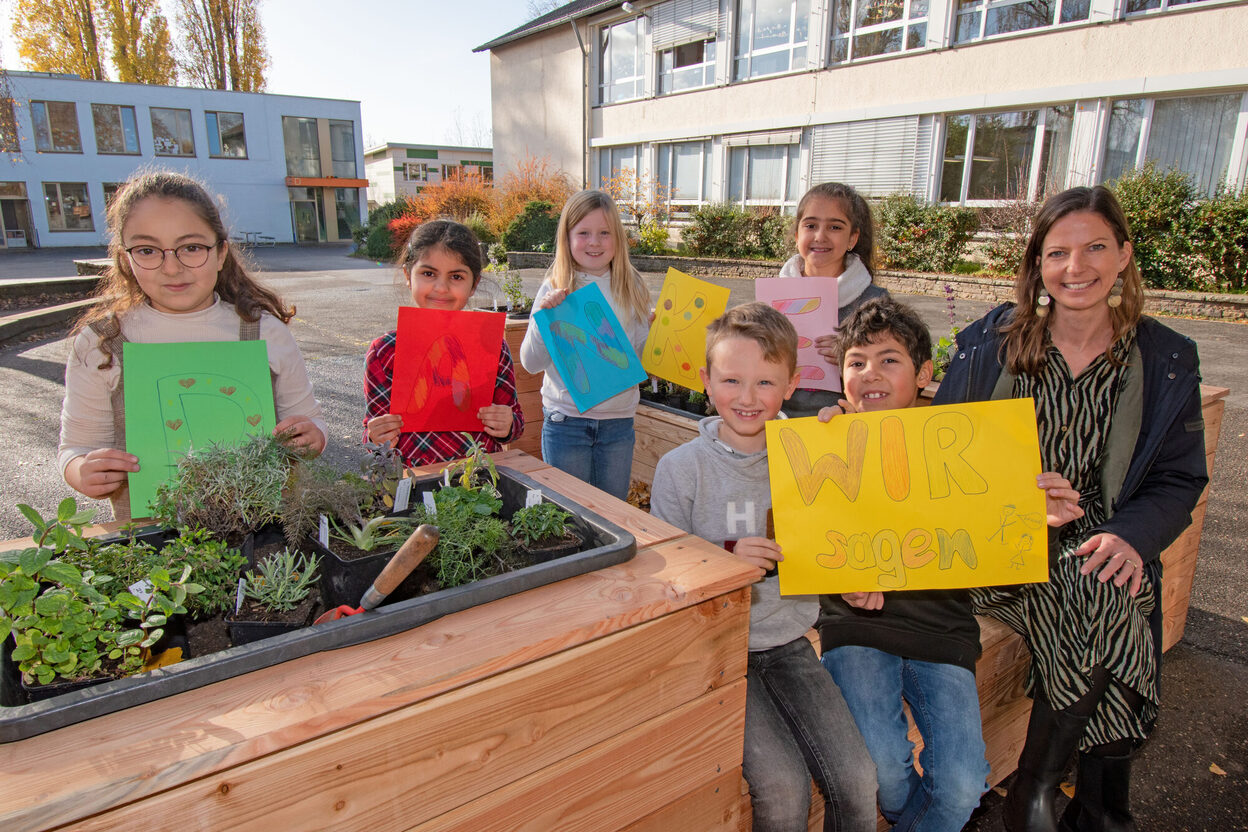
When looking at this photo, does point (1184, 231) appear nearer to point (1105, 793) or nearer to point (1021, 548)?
point (1105, 793)

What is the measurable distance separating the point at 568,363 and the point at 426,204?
19531 mm

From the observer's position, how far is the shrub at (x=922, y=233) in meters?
12.7

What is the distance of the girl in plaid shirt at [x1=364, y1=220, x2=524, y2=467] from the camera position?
2.35 m

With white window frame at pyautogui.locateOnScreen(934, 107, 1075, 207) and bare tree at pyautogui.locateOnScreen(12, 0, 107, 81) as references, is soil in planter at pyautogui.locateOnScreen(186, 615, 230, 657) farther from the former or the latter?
bare tree at pyautogui.locateOnScreen(12, 0, 107, 81)

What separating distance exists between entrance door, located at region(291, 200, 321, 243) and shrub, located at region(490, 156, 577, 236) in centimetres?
1677

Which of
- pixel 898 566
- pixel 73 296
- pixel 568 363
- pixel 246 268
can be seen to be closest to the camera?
pixel 898 566

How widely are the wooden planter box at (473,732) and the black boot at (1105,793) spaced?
1161 millimetres

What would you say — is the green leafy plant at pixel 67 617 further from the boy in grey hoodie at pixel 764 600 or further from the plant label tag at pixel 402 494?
the boy in grey hoodie at pixel 764 600

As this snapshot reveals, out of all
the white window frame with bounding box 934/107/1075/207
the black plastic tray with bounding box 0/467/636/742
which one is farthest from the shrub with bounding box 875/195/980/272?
the black plastic tray with bounding box 0/467/636/742

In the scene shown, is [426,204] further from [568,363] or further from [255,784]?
[255,784]

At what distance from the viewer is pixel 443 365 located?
205 cm

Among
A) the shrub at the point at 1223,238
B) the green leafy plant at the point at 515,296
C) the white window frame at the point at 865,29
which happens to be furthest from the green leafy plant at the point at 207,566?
the white window frame at the point at 865,29

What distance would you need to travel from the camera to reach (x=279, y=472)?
4.49 ft

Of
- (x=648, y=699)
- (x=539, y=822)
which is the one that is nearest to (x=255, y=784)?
(x=539, y=822)
